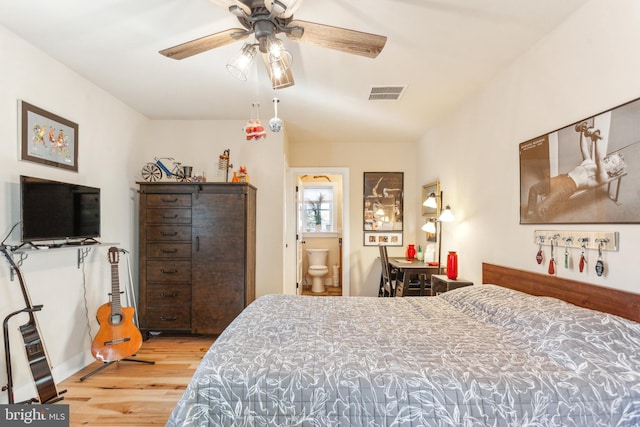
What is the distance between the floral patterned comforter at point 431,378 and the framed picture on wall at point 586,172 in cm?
59

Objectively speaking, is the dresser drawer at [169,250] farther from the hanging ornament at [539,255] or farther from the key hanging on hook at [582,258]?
the key hanging on hook at [582,258]

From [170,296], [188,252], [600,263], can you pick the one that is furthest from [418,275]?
[170,296]

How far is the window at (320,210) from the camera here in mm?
6418

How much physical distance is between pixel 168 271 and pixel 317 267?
9.37ft

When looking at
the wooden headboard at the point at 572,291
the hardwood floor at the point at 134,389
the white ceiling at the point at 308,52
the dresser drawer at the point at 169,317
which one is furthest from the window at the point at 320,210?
the wooden headboard at the point at 572,291

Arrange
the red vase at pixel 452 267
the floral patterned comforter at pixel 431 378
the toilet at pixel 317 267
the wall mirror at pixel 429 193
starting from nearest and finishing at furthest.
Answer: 1. the floral patterned comforter at pixel 431 378
2. the red vase at pixel 452 267
3. the wall mirror at pixel 429 193
4. the toilet at pixel 317 267

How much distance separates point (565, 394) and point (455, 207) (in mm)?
2498

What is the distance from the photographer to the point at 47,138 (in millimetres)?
2408

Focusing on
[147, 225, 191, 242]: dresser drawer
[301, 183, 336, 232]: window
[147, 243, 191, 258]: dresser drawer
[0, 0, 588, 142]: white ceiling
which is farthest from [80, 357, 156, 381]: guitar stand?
[301, 183, 336, 232]: window

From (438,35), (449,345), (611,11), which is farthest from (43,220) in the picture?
(611,11)

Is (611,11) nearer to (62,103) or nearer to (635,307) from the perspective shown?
(635,307)

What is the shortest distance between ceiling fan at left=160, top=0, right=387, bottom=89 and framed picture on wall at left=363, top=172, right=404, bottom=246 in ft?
10.5

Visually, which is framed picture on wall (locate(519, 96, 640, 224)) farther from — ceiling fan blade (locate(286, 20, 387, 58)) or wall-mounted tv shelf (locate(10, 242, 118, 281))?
wall-mounted tv shelf (locate(10, 242, 118, 281))

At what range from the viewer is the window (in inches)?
253
